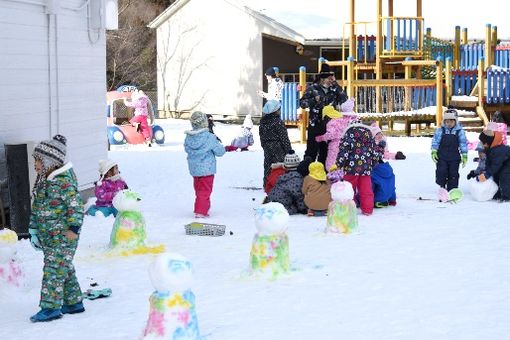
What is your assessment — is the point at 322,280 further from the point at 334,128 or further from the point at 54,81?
the point at 54,81

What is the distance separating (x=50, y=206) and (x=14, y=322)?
94cm

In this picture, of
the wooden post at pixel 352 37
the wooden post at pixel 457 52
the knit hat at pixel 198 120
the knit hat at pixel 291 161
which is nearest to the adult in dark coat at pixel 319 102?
the knit hat at pixel 291 161

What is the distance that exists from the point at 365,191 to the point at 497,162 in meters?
2.31

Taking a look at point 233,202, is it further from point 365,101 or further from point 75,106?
point 365,101

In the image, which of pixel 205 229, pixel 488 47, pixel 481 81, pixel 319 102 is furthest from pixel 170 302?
pixel 488 47

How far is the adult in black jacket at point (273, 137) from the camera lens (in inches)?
520

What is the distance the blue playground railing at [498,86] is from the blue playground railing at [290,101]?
523 cm

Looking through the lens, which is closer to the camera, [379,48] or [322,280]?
[322,280]

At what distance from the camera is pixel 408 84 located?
24.4 metres

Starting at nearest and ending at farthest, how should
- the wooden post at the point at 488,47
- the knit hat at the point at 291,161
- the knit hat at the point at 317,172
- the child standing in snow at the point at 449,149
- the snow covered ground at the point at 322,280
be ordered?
the snow covered ground at the point at 322,280
the knit hat at the point at 317,172
the knit hat at the point at 291,161
the child standing in snow at the point at 449,149
the wooden post at the point at 488,47

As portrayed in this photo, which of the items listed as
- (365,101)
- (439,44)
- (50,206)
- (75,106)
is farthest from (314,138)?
(439,44)

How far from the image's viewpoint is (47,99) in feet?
39.5

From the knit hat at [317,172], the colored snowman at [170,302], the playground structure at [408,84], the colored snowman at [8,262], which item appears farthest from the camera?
the playground structure at [408,84]

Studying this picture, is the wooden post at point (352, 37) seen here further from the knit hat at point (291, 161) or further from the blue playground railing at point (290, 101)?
the knit hat at point (291, 161)
